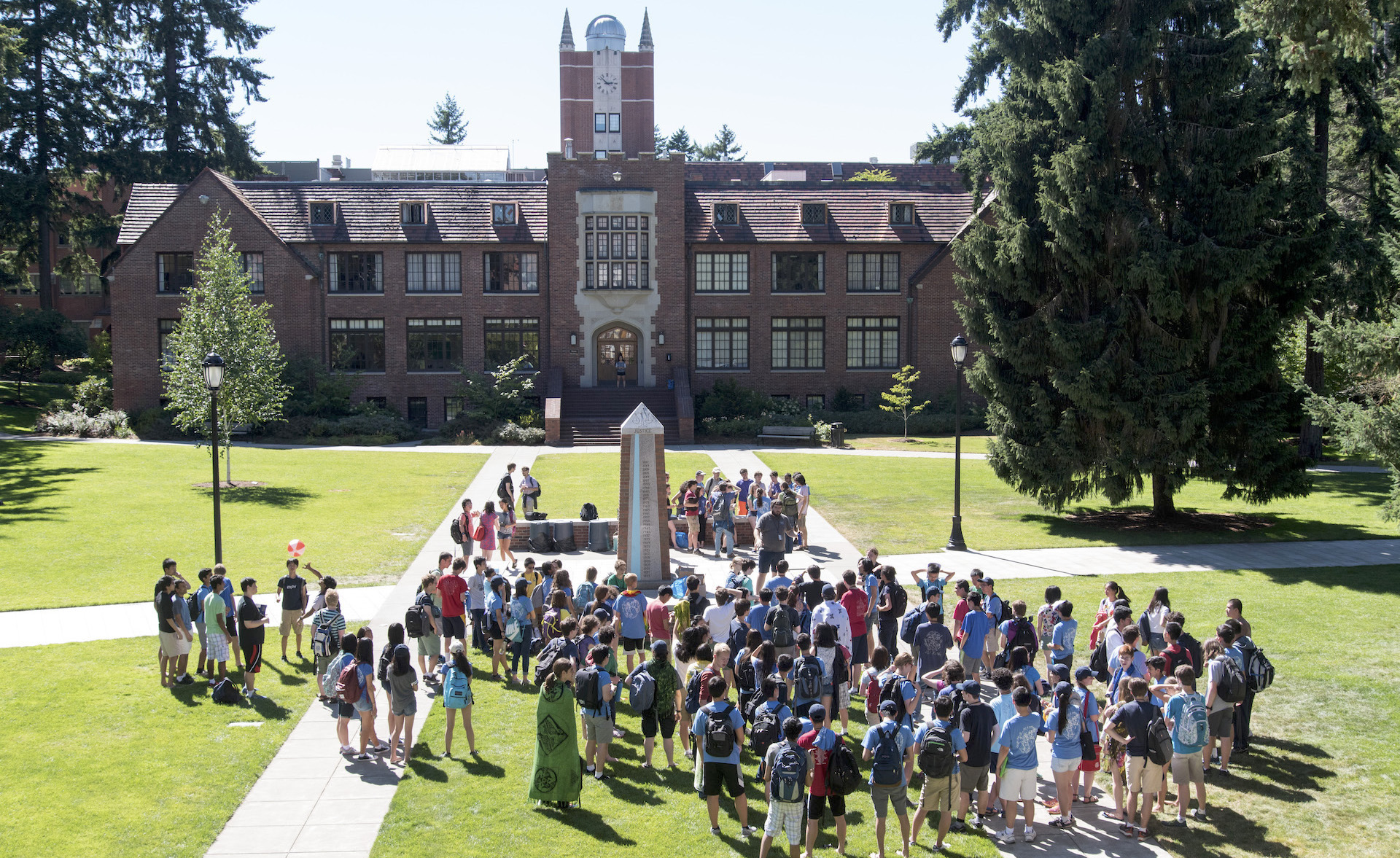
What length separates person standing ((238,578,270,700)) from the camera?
43.8 feet

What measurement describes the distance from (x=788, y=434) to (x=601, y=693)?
30607mm

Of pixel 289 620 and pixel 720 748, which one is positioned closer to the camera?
pixel 720 748

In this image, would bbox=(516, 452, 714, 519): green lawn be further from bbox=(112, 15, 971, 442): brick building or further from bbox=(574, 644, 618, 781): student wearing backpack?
bbox=(574, 644, 618, 781): student wearing backpack

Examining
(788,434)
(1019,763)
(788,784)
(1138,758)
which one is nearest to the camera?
(788,784)

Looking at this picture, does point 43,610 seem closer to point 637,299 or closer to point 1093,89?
point 1093,89

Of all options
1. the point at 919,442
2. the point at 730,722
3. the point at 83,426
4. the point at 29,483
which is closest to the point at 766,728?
the point at 730,722

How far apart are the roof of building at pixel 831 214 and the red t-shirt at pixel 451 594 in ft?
110

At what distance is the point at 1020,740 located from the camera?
31.9ft

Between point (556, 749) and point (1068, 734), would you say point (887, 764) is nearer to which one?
point (1068, 734)

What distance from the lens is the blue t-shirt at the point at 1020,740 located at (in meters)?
9.70

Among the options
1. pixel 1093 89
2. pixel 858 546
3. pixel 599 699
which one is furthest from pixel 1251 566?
pixel 599 699

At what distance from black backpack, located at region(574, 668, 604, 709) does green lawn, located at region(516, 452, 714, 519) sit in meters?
14.3

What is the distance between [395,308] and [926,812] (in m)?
40.2

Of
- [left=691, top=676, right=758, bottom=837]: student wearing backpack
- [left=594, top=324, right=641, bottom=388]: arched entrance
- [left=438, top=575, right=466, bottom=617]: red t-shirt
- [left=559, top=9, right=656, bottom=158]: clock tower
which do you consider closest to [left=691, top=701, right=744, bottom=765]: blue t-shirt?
[left=691, top=676, right=758, bottom=837]: student wearing backpack
